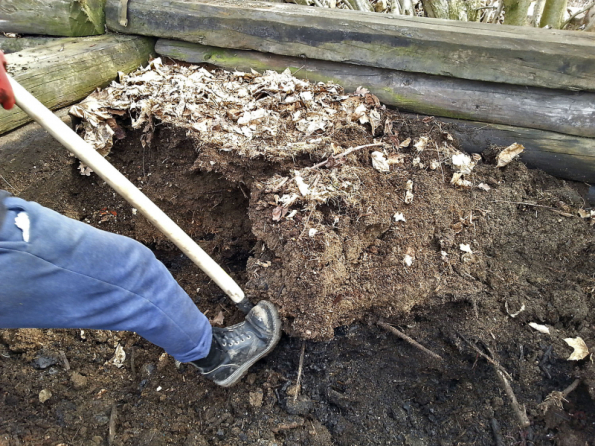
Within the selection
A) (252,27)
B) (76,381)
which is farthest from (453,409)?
(252,27)

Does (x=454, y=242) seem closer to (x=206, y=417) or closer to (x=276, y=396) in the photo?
(x=276, y=396)

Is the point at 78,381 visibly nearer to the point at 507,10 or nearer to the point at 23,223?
the point at 23,223

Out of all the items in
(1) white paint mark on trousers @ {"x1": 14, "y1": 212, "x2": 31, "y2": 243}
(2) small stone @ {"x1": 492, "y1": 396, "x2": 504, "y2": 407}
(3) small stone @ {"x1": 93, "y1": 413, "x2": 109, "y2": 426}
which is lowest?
(3) small stone @ {"x1": 93, "y1": 413, "x2": 109, "y2": 426}

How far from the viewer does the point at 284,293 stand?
7.02 feet

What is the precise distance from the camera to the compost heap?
2152 millimetres

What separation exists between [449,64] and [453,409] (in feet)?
6.87

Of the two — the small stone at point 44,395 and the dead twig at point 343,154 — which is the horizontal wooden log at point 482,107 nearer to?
the dead twig at point 343,154

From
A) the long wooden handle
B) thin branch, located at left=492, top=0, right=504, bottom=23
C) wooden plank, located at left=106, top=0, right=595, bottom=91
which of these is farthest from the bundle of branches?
the long wooden handle

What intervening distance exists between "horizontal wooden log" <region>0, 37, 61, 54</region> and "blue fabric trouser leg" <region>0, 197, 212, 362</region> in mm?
2441

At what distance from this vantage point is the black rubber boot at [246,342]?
2.10 metres

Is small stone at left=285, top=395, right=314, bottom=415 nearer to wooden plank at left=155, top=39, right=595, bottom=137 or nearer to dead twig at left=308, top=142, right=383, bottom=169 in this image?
dead twig at left=308, top=142, right=383, bottom=169

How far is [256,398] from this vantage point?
6.86ft

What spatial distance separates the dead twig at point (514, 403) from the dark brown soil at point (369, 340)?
0.06 metres

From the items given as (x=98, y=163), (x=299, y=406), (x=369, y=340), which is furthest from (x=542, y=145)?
(x=98, y=163)
